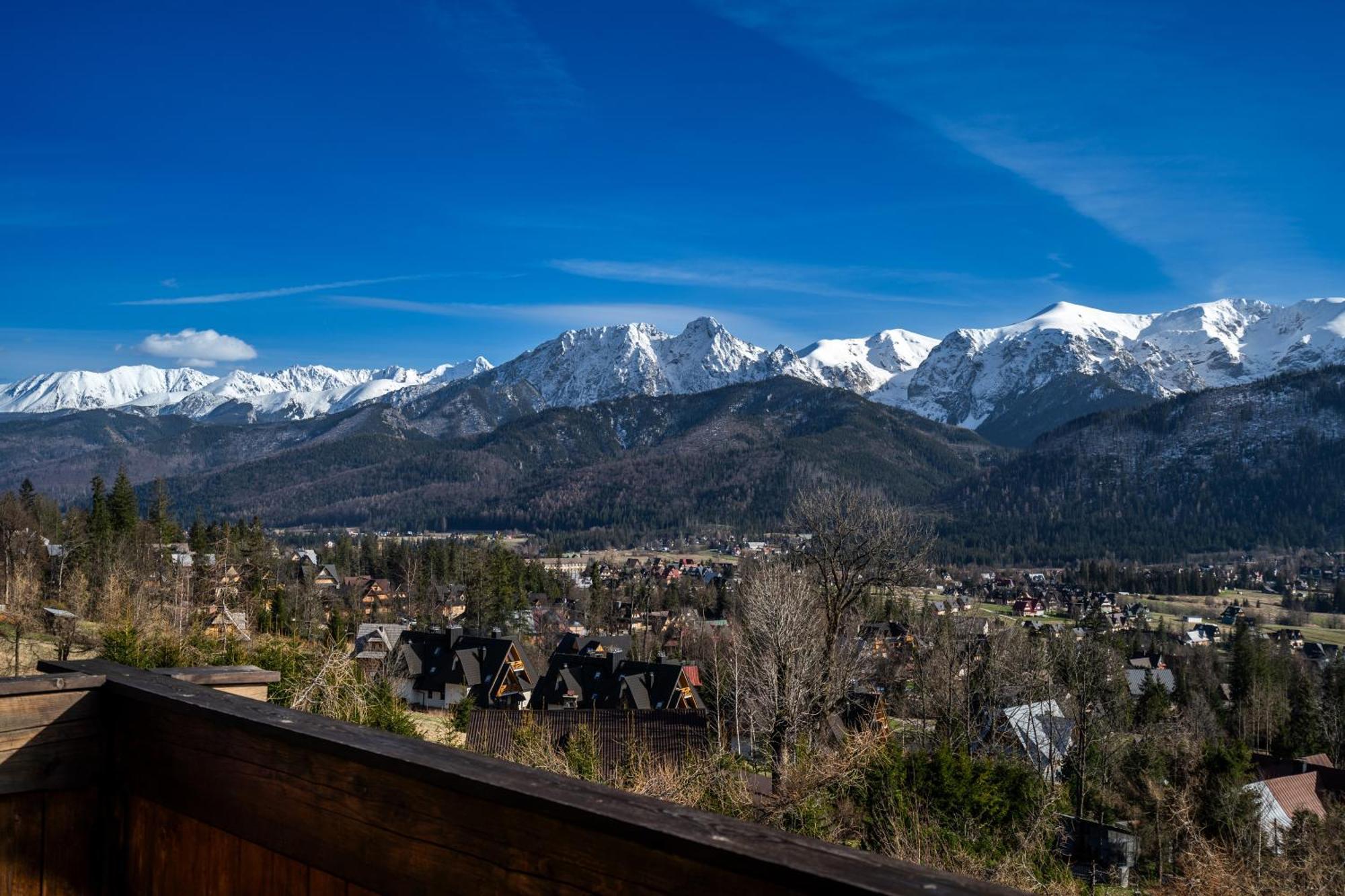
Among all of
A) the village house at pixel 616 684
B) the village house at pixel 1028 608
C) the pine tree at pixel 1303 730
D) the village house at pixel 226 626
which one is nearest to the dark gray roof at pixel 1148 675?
the pine tree at pixel 1303 730

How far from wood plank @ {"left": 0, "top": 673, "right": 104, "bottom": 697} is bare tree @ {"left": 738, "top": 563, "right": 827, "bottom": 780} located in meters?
12.1

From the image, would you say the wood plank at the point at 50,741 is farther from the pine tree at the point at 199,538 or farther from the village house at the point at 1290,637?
the village house at the point at 1290,637

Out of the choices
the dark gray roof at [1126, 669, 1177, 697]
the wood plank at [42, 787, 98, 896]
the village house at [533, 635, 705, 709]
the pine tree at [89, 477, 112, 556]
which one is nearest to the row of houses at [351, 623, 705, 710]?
the village house at [533, 635, 705, 709]

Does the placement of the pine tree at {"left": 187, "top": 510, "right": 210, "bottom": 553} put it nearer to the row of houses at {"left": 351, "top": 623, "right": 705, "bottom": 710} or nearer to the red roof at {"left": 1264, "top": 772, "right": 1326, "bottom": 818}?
the row of houses at {"left": 351, "top": 623, "right": 705, "bottom": 710}

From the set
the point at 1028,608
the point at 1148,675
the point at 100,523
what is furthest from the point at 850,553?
the point at 1028,608

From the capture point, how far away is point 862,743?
923cm

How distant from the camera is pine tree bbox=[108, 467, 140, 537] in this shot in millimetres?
42000

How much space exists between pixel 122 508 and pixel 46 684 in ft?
158

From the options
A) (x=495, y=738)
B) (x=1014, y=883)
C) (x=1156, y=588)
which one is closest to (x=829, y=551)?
(x=495, y=738)

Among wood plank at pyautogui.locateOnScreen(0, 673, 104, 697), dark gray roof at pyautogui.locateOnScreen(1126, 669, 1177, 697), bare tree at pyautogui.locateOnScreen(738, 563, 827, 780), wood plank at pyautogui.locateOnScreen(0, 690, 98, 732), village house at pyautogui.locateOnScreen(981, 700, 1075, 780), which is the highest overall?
wood plank at pyautogui.locateOnScreen(0, 673, 104, 697)

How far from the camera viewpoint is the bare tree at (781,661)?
15242 mm

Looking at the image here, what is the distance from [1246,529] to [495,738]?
190032 millimetres

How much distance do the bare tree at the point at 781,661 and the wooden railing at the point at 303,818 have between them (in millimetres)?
12048

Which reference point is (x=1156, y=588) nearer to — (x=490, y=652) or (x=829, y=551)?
(x=490, y=652)
